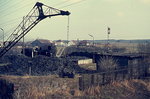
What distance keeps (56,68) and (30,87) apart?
10.6 m

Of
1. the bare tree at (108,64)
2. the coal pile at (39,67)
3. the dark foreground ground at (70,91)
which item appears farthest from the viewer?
the bare tree at (108,64)

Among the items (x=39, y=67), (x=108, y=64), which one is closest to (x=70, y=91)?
(x=39, y=67)

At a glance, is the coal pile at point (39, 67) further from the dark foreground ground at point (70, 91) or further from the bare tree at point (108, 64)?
the dark foreground ground at point (70, 91)

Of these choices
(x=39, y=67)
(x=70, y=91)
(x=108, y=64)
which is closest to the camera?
(x=70, y=91)

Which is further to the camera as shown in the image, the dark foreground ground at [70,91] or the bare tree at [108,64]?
the bare tree at [108,64]

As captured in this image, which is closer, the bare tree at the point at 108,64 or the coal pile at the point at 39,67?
the coal pile at the point at 39,67

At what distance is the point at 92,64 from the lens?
33750mm

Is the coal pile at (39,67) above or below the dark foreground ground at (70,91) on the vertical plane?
above

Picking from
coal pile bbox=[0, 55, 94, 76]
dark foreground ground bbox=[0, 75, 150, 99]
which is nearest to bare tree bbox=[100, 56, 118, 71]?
coal pile bbox=[0, 55, 94, 76]

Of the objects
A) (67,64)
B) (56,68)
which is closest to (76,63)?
(67,64)

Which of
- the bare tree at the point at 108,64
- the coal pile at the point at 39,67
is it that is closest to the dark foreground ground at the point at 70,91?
the coal pile at the point at 39,67

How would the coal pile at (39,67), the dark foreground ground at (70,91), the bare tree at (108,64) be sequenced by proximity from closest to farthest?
the dark foreground ground at (70,91), the coal pile at (39,67), the bare tree at (108,64)

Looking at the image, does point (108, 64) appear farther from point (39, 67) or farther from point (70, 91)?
point (70, 91)

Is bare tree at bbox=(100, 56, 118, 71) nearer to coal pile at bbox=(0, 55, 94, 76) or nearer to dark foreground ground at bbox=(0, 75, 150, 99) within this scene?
coal pile at bbox=(0, 55, 94, 76)
